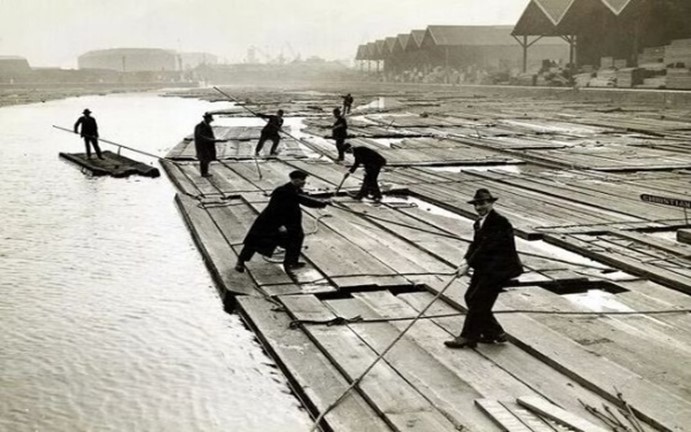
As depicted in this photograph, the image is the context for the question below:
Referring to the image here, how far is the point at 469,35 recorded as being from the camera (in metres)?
71.6

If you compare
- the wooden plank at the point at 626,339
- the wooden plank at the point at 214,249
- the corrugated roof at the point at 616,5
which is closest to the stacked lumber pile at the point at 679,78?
the corrugated roof at the point at 616,5

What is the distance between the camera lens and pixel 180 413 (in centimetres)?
550

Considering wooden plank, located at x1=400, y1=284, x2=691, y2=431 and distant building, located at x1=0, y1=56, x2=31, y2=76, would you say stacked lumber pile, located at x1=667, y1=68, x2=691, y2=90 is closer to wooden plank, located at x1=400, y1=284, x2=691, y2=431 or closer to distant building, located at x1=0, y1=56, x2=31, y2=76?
wooden plank, located at x1=400, y1=284, x2=691, y2=431

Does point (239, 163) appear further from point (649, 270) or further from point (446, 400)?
point (446, 400)

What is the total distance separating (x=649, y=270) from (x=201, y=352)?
480 cm

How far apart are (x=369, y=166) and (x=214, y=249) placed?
12.8ft

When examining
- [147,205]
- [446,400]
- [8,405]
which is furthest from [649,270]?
[147,205]

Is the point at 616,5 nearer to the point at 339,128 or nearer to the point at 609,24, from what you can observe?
the point at 609,24

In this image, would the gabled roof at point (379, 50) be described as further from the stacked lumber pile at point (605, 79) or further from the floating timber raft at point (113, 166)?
the floating timber raft at point (113, 166)

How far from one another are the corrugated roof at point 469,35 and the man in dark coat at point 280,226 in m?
62.5

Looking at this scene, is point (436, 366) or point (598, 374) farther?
point (436, 366)

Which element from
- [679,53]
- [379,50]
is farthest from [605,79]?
[379,50]

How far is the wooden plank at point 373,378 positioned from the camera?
4.70 metres

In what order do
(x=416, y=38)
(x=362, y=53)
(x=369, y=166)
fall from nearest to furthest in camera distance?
(x=369, y=166) → (x=416, y=38) → (x=362, y=53)
